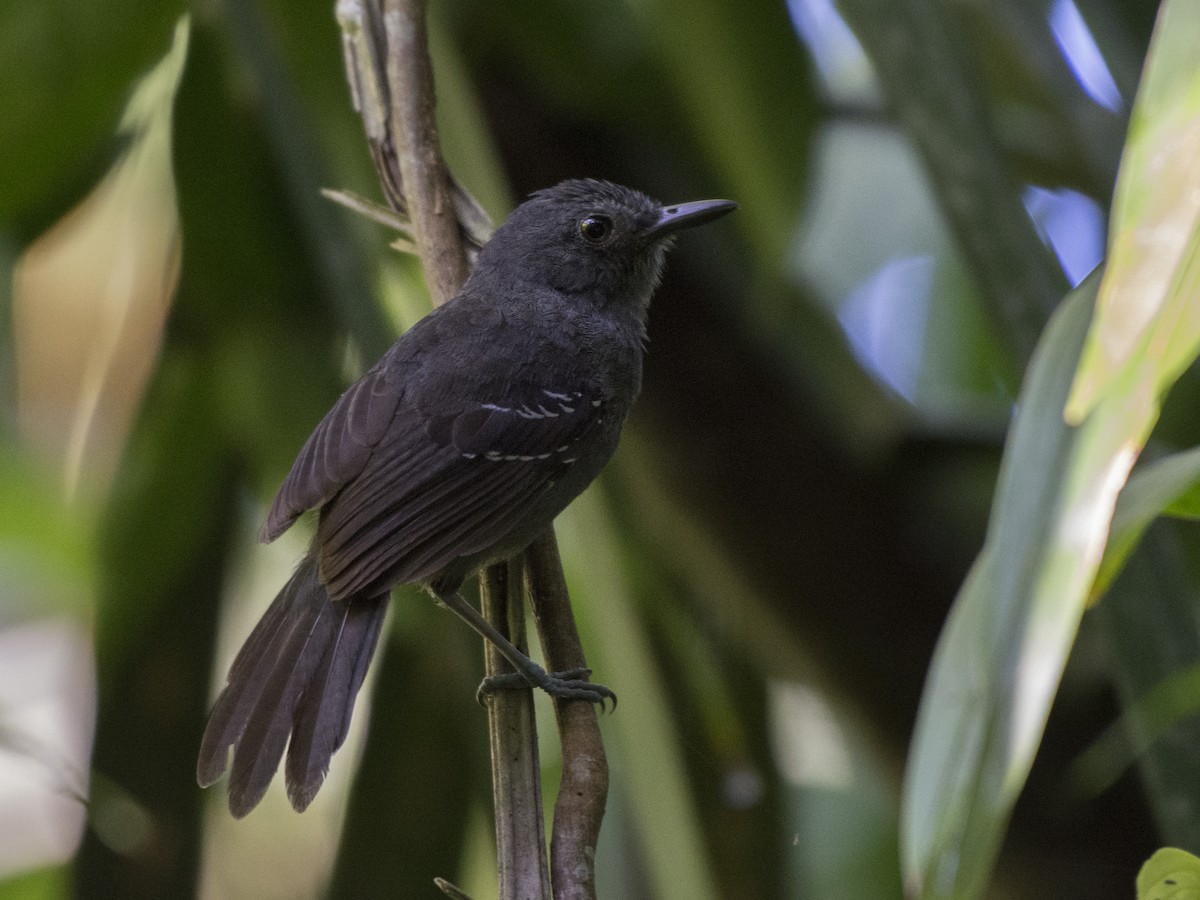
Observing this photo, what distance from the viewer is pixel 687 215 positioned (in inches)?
125

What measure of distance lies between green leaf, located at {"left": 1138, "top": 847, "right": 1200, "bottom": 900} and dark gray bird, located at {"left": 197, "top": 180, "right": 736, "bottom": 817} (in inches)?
42.0

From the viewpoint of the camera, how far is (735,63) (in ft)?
10.3

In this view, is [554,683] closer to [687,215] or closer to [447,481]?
[447,481]

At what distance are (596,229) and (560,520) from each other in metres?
0.76

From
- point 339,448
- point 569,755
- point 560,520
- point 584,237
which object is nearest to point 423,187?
point 339,448

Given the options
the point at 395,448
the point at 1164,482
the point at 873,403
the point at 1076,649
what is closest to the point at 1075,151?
the point at 873,403

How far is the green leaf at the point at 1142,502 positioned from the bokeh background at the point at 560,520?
5.01ft

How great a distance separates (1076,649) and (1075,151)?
1.31m

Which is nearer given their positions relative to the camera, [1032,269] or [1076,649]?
[1032,269]

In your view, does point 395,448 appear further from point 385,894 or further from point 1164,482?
point 1164,482

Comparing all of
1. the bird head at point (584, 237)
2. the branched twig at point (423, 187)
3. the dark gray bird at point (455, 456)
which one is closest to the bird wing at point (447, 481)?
the dark gray bird at point (455, 456)

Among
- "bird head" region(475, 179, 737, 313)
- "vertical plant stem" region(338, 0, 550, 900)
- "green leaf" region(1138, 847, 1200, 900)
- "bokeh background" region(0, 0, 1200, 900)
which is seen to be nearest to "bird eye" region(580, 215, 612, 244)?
"bird head" region(475, 179, 737, 313)

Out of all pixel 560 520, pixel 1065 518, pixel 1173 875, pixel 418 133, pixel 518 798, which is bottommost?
pixel 1173 875

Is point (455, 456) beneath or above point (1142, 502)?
above
